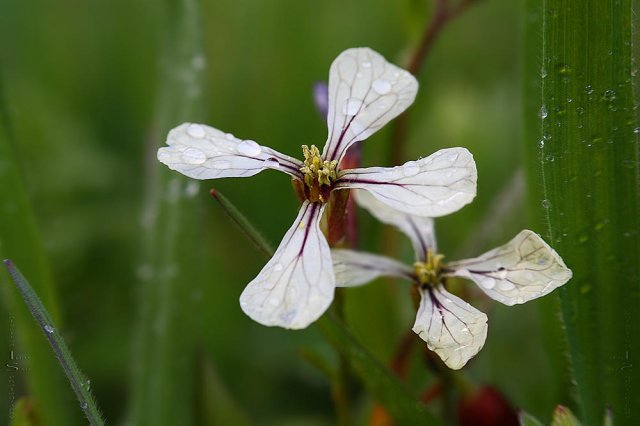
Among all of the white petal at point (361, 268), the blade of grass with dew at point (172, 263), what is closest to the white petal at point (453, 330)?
the white petal at point (361, 268)

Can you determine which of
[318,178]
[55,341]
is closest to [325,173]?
[318,178]

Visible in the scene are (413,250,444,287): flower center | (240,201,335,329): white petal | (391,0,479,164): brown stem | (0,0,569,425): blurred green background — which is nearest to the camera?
(240,201,335,329): white petal

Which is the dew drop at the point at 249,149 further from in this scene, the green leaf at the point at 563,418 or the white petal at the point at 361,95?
the green leaf at the point at 563,418

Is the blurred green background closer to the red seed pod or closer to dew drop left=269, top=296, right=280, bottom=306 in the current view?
the red seed pod

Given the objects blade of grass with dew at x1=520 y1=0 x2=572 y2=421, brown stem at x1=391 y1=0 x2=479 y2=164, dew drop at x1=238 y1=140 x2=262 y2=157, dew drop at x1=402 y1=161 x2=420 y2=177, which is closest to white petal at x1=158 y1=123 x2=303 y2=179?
dew drop at x1=238 y1=140 x2=262 y2=157

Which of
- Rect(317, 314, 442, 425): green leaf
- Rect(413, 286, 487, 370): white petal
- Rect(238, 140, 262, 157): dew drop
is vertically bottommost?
Rect(317, 314, 442, 425): green leaf

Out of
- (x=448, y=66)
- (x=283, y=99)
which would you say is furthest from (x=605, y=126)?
(x=448, y=66)
